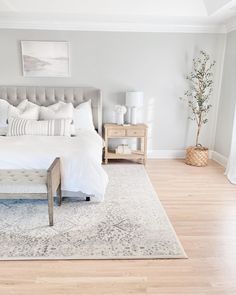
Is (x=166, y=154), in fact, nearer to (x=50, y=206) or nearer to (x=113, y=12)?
(x=113, y=12)

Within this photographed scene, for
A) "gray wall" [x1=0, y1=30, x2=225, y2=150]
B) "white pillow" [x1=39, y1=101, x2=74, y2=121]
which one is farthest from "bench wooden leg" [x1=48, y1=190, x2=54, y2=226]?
"gray wall" [x1=0, y1=30, x2=225, y2=150]

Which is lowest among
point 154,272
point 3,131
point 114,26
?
point 154,272

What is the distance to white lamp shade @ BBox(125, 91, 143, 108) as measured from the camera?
4734 millimetres

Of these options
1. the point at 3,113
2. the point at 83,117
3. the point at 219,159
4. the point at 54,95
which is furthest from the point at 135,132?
the point at 3,113

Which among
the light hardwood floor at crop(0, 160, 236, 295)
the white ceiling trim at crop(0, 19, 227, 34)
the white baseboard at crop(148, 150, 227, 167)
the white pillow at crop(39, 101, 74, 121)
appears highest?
the white ceiling trim at crop(0, 19, 227, 34)

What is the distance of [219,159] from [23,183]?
3.85m

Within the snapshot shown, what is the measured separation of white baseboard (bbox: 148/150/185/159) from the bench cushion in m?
3.00

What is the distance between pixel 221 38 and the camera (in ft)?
16.3

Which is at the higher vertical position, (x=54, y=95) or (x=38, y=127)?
(x=54, y=95)

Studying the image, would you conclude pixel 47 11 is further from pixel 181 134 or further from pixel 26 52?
pixel 181 134

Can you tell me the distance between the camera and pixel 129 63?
16.4ft

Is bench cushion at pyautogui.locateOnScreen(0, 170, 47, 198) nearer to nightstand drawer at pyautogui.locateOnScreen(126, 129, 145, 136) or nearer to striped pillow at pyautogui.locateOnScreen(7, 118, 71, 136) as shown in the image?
striped pillow at pyautogui.locateOnScreen(7, 118, 71, 136)

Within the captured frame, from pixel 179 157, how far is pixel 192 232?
2.86 m

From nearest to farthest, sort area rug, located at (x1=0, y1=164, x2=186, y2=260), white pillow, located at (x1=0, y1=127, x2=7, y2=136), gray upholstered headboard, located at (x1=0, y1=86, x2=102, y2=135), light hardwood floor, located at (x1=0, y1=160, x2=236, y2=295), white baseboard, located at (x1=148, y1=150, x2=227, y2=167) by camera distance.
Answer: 1. light hardwood floor, located at (x1=0, y1=160, x2=236, y2=295)
2. area rug, located at (x1=0, y1=164, x2=186, y2=260)
3. white pillow, located at (x1=0, y1=127, x2=7, y2=136)
4. gray upholstered headboard, located at (x1=0, y1=86, x2=102, y2=135)
5. white baseboard, located at (x1=148, y1=150, x2=227, y2=167)
